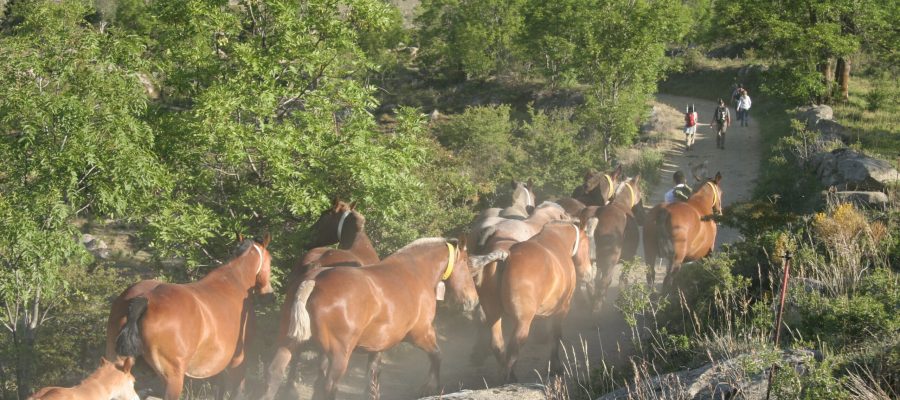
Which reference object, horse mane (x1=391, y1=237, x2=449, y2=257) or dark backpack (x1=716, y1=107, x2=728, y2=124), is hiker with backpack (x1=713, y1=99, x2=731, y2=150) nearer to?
dark backpack (x1=716, y1=107, x2=728, y2=124)

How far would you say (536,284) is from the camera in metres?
9.87

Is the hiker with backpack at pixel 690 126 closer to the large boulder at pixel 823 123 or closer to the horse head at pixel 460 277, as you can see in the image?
the large boulder at pixel 823 123

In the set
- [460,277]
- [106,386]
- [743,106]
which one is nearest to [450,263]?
[460,277]

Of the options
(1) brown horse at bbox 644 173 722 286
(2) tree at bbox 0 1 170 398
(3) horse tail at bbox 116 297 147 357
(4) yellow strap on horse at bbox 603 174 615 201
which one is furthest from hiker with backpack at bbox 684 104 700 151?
(3) horse tail at bbox 116 297 147 357

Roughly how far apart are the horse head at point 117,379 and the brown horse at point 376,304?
1.64m

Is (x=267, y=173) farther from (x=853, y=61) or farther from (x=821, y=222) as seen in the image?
(x=853, y=61)

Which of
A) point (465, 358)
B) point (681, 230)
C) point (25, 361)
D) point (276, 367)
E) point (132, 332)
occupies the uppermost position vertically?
point (132, 332)

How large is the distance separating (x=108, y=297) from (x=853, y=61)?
37.4m

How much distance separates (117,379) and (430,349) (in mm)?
3826

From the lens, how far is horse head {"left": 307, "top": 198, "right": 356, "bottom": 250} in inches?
413

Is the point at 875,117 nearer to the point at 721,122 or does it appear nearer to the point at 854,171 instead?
the point at 721,122

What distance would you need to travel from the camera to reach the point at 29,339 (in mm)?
11227

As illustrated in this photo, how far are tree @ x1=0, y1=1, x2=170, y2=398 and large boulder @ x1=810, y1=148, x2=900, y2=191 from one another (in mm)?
13230

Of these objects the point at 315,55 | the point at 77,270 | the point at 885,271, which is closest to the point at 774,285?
the point at 885,271
